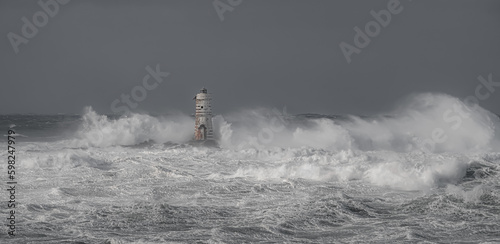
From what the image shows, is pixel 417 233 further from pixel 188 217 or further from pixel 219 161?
pixel 219 161

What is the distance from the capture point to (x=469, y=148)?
3275cm

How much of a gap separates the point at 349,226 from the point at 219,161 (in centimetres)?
1054

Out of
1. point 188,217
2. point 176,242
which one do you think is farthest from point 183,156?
point 176,242

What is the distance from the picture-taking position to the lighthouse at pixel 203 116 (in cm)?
2873

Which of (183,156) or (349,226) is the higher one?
(183,156)

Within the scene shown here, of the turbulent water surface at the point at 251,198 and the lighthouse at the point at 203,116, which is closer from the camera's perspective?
the turbulent water surface at the point at 251,198

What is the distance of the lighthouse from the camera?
28734mm

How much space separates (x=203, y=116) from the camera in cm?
2903

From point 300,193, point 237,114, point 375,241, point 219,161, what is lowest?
point 375,241

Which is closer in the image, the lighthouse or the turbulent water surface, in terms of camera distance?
the turbulent water surface

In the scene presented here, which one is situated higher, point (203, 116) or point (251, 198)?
point (203, 116)

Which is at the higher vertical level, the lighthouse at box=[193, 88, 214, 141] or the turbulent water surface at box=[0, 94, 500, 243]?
the lighthouse at box=[193, 88, 214, 141]

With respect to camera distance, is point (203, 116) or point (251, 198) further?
point (203, 116)

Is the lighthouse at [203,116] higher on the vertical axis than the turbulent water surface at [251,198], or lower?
higher
